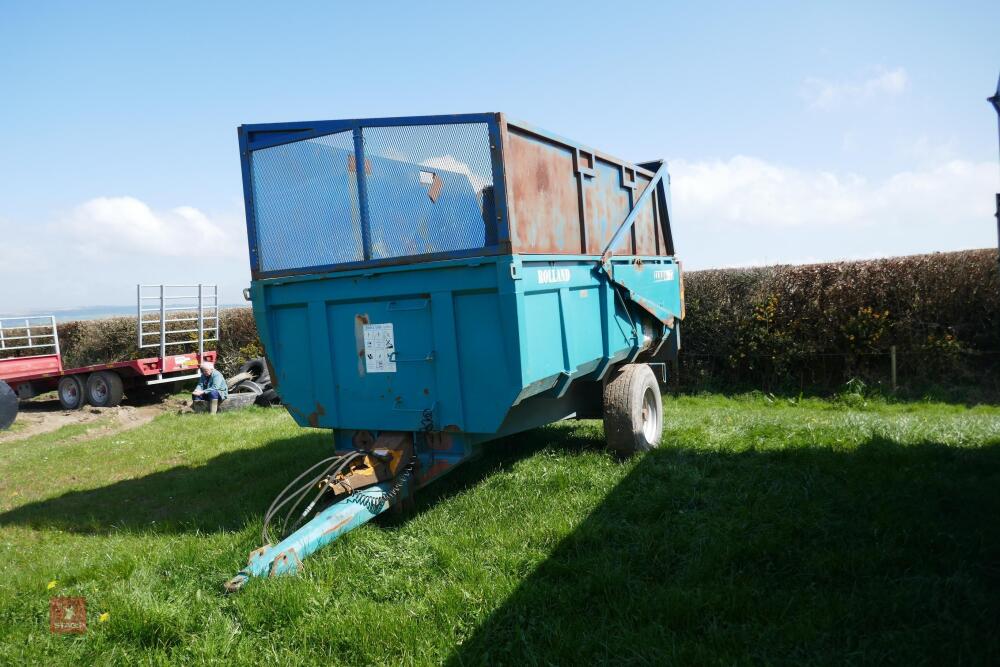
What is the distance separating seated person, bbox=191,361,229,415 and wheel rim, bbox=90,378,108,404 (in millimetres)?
2633

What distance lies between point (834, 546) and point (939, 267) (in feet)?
25.6

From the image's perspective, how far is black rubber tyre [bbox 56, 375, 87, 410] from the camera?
14016 millimetres

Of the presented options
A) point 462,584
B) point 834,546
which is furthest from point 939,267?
point 462,584

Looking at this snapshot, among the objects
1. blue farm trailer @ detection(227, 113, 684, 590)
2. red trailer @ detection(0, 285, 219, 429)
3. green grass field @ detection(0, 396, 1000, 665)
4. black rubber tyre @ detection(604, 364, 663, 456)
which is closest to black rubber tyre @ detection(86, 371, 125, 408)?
red trailer @ detection(0, 285, 219, 429)

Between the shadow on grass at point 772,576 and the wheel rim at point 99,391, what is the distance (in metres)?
12.0

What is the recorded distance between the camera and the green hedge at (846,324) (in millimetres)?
9906

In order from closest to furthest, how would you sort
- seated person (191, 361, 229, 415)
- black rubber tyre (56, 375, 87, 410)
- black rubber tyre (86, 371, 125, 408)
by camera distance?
seated person (191, 361, 229, 415), black rubber tyre (86, 371, 125, 408), black rubber tyre (56, 375, 87, 410)

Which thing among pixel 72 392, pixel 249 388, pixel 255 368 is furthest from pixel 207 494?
pixel 72 392

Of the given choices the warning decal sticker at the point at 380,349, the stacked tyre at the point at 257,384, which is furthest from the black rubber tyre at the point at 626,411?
the stacked tyre at the point at 257,384

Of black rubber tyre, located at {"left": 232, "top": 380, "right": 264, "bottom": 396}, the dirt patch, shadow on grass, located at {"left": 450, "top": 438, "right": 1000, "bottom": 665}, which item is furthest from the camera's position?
black rubber tyre, located at {"left": 232, "top": 380, "right": 264, "bottom": 396}

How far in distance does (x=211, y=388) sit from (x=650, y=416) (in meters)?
8.17

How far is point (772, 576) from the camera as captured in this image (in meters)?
3.68

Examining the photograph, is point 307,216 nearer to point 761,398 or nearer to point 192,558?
point 192,558

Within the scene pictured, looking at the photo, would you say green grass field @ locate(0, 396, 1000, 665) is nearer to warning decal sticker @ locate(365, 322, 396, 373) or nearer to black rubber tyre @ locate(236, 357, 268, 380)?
warning decal sticker @ locate(365, 322, 396, 373)
